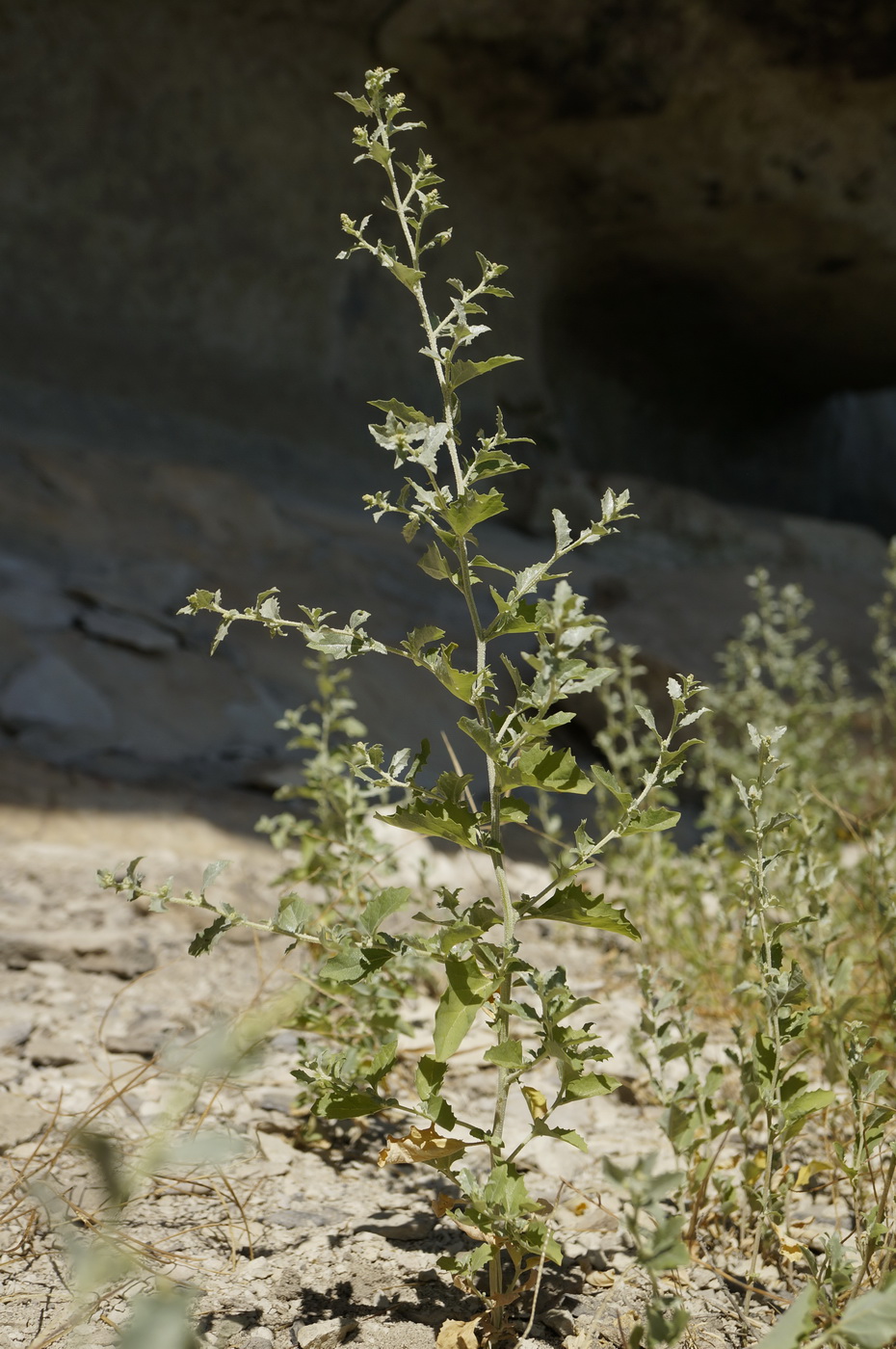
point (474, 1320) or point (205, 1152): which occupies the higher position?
point (205, 1152)

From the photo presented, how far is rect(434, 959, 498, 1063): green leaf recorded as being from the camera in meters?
0.94

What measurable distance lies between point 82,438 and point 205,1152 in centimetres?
505

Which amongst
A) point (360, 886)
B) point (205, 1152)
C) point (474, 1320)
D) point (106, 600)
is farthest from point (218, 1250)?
point (106, 600)

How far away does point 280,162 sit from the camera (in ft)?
19.5

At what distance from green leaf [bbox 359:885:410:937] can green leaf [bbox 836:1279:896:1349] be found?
0.50 m

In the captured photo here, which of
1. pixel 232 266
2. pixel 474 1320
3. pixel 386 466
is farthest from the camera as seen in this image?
pixel 386 466

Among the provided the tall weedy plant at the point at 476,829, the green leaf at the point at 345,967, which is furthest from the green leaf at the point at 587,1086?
the green leaf at the point at 345,967

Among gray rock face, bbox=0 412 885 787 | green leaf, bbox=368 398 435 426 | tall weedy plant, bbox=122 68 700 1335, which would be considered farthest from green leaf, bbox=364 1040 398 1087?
gray rock face, bbox=0 412 885 787

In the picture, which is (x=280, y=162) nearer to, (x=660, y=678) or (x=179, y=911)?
(x=660, y=678)

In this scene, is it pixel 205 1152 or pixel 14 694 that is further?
pixel 14 694

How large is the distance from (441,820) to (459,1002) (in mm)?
168

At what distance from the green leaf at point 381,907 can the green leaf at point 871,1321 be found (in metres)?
0.50

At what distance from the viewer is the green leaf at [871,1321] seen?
67cm

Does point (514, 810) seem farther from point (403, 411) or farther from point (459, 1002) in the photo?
point (403, 411)
